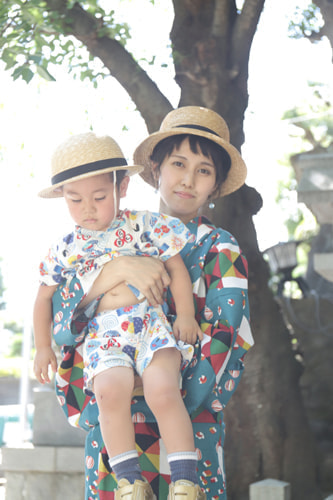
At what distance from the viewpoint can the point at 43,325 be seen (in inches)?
96.7

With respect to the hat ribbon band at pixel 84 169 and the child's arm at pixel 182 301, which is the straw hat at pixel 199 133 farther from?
the child's arm at pixel 182 301

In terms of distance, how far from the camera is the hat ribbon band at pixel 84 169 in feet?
7.51

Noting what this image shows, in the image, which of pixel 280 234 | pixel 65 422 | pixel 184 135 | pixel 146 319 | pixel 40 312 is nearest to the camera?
pixel 146 319

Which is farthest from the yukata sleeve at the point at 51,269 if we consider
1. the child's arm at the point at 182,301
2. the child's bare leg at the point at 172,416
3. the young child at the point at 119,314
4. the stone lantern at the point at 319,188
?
the stone lantern at the point at 319,188

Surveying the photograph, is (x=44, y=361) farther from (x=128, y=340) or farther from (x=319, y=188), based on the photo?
(x=319, y=188)

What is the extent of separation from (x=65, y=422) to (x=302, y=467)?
1974 millimetres

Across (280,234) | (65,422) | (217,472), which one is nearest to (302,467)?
(65,422)

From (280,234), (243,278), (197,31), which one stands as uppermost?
(280,234)

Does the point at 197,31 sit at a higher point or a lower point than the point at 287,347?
higher

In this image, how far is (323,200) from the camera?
3652 millimetres

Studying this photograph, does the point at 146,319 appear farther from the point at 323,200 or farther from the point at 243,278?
the point at 323,200

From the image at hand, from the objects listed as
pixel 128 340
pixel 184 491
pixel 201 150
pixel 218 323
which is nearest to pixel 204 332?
pixel 218 323

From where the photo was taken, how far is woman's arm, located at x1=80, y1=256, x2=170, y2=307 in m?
2.27

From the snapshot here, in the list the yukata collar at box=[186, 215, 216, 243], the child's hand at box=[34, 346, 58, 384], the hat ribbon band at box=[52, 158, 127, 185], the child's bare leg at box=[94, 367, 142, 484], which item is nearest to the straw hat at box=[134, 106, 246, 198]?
the yukata collar at box=[186, 215, 216, 243]
